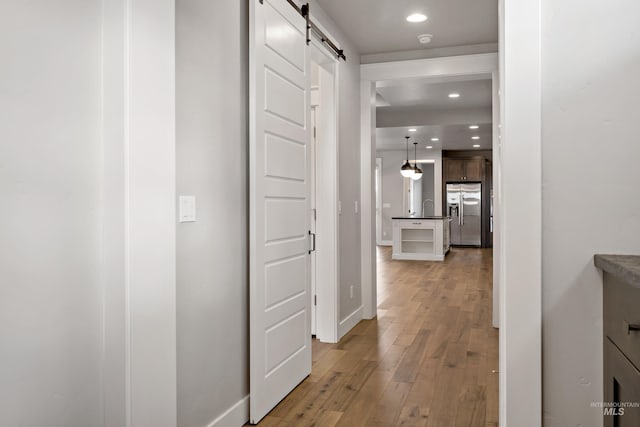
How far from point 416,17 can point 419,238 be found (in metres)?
7.30

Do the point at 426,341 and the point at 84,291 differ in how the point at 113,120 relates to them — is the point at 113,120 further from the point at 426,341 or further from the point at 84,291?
the point at 426,341

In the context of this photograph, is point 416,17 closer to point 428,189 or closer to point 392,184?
point 392,184

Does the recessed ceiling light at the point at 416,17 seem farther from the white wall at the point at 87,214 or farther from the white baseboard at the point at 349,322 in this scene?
the white wall at the point at 87,214

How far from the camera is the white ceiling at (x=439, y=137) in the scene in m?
9.73

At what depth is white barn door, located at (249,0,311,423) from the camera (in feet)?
8.68

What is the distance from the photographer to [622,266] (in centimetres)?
111

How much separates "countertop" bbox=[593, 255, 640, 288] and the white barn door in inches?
67.0

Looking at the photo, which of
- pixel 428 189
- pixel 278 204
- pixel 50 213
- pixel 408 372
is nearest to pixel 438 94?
pixel 408 372

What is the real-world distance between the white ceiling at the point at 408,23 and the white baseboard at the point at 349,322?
2.59m

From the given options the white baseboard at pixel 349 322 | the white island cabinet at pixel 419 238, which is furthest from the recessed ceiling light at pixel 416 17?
the white island cabinet at pixel 419 238

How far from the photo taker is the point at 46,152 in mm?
1518

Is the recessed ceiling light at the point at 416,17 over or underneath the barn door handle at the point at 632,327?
over

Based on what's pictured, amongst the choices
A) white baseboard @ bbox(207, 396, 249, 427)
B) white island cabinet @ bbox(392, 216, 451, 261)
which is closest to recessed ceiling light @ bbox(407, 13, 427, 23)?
white baseboard @ bbox(207, 396, 249, 427)

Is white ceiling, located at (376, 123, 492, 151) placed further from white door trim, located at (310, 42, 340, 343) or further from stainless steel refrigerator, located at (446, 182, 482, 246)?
white door trim, located at (310, 42, 340, 343)
